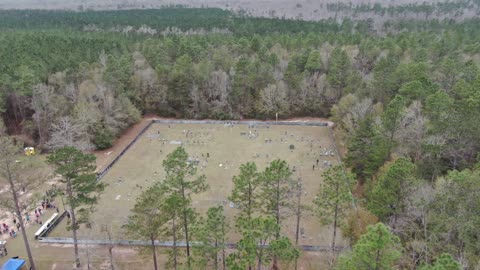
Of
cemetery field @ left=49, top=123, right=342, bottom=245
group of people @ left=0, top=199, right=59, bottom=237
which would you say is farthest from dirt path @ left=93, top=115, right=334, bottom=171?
group of people @ left=0, top=199, right=59, bottom=237

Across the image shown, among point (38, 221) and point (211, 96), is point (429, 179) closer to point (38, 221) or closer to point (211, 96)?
point (38, 221)

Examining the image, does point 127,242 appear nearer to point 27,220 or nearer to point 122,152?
point 27,220

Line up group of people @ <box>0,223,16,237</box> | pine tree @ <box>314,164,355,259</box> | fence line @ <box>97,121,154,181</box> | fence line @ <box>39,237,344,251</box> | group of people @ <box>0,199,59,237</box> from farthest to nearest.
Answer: fence line @ <box>97,121,154,181</box>, group of people @ <box>0,199,59,237</box>, group of people @ <box>0,223,16,237</box>, fence line @ <box>39,237,344,251</box>, pine tree @ <box>314,164,355,259</box>

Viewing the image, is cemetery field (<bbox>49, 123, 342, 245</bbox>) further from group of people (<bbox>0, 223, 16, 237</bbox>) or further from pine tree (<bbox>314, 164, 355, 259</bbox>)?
pine tree (<bbox>314, 164, 355, 259</bbox>)

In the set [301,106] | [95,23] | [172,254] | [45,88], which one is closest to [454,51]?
[301,106]

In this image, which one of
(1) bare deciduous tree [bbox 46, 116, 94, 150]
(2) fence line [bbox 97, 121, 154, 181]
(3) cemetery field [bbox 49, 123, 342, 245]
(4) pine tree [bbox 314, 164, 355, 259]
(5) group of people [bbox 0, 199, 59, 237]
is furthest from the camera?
(1) bare deciduous tree [bbox 46, 116, 94, 150]

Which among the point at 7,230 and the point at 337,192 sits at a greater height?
the point at 337,192

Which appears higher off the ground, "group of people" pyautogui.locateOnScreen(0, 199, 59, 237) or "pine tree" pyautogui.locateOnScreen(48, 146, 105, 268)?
"pine tree" pyautogui.locateOnScreen(48, 146, 105, 268)

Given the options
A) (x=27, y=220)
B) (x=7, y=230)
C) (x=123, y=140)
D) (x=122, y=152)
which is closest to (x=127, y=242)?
(x=27, y=220)
